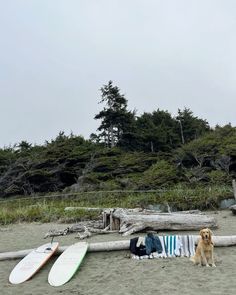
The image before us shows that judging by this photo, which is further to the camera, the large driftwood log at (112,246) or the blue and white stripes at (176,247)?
the large driftwood log at (112,246)

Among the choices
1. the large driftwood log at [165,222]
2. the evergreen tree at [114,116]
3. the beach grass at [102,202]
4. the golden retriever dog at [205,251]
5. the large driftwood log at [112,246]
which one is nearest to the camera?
the golden retriever dog at [205,251]

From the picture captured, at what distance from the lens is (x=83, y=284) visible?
25.4 ft

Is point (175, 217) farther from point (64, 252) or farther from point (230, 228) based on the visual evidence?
point (64, 252)

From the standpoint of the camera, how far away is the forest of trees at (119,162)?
87.5 feet

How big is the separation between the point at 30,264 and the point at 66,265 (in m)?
0.83

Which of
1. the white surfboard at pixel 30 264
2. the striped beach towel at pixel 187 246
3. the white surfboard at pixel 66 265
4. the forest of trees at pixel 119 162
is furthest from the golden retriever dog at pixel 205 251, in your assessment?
the forest of trees at pixel 119 162

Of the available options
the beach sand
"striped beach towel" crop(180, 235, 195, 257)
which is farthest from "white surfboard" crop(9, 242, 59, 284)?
"striped beach towel" crop(180, 235, 195, 257)

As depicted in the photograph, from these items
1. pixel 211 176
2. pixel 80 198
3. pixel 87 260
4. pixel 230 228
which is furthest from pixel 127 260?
pixel 211 176

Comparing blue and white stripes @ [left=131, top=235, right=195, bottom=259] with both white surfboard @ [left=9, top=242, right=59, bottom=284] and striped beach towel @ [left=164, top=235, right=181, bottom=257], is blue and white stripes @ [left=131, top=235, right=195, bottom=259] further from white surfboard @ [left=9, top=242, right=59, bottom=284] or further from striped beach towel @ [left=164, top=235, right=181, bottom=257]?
white surfboard @ [left=9, top=242, right=59, bottom=284]

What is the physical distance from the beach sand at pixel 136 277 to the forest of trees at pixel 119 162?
16.0 metres

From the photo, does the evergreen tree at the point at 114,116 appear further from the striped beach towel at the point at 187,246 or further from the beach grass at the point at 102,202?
the striped beach towel at the point at 187,246

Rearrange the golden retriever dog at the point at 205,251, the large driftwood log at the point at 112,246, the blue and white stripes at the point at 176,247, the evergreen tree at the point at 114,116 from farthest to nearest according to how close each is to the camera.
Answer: the evergreen tree at the point at 114,116 → the large driftwood log at the point at 112,246 → the blue and white stripes at the point at 176,247 → the golden retriever dog at the point at 205,251

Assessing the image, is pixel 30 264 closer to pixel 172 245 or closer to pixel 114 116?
pixel 172 245

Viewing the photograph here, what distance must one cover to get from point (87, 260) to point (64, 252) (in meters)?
0.56
